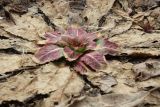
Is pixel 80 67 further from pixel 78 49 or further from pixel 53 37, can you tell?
pixel 53 37

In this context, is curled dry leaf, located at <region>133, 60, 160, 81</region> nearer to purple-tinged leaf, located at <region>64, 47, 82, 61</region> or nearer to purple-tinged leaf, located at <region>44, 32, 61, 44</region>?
purple-tinged leaf, located at <region>64, 47, 82, 61</region>

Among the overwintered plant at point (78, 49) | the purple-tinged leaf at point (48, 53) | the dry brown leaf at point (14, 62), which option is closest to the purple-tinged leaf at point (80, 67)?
the overwintered plant at point (78, 49)

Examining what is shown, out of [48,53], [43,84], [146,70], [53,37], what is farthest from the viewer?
[53,37]

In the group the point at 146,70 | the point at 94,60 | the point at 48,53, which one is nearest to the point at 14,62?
the point at 48,53

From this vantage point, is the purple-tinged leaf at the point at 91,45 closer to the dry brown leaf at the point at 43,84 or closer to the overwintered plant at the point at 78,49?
the overwintered plant at the point at 78,49

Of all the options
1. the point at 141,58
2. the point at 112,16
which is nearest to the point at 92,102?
the point at 141,58

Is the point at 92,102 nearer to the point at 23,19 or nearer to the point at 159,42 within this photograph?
the point at 159,42
